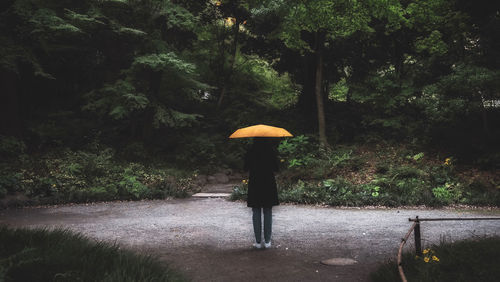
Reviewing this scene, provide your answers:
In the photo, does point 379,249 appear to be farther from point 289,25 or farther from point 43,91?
point 43,91

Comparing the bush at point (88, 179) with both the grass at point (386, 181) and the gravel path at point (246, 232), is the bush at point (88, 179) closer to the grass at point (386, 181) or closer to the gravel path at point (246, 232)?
the gravel path at point (246, 232)

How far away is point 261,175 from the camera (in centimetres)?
651

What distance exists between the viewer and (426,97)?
14.1 meters

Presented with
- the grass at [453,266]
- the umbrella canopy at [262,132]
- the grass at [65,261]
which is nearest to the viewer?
the grass at [65,261]

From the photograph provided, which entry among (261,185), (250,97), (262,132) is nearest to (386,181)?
(261,185)

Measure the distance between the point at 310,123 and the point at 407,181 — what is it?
7.74 meters

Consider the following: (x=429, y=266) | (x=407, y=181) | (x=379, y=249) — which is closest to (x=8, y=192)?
(x=379, y=249)

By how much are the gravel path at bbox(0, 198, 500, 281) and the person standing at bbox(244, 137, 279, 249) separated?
1.27 ft

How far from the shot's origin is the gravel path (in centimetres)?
540

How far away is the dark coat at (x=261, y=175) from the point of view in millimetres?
6395

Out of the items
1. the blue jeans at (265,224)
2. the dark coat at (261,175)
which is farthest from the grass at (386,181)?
the dark coat at (261,175)

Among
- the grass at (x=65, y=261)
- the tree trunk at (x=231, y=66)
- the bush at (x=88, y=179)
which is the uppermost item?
the tree trunk at (x=231, y=66)

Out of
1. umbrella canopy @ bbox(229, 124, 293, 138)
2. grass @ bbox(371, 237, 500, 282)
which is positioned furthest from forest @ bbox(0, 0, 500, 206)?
grass @ bbox(371, 237, 500, 282)

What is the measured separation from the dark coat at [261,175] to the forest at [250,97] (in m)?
5.40
